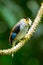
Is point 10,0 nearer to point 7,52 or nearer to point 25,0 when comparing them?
point 25,0

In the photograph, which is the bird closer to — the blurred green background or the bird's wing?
the bird's wing

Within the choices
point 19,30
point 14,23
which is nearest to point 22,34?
point 19,30

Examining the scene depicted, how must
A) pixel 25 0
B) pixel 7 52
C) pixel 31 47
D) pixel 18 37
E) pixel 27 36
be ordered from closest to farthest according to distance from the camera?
pixel 7 52
pixel 27 36
pixel 18 37
pixel 25 0
pixel 31 47

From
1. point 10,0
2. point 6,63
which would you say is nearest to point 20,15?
point 10,0

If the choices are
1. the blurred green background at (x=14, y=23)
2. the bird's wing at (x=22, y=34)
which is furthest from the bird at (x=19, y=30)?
the blurred green background at (x=14, y=23)

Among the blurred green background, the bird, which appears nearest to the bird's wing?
the bird

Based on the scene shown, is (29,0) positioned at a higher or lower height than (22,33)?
higher

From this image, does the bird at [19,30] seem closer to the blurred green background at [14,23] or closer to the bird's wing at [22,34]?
the bird's wing at [22,34]
